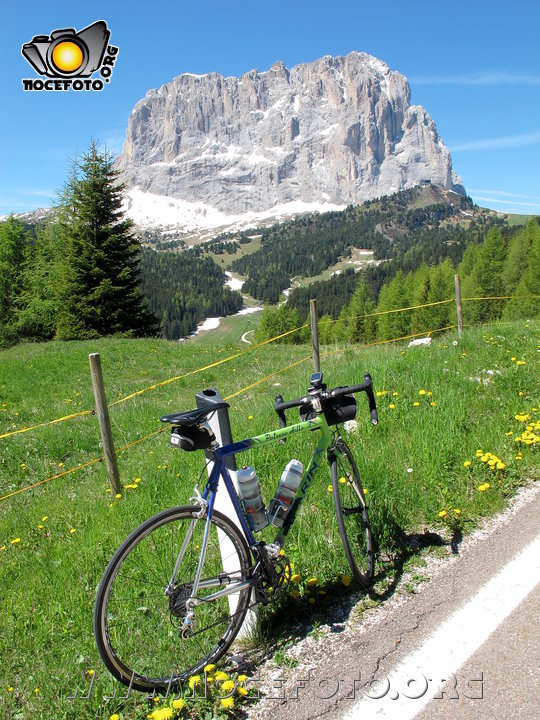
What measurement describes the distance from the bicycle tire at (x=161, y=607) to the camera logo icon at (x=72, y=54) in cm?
1377

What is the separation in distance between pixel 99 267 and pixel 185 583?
28966mm

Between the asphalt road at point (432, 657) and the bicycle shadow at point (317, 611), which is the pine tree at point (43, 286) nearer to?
the bicycle shadow at point (317, 611)

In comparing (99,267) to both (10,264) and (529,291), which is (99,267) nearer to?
(10,264)

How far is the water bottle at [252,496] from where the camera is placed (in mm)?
3002

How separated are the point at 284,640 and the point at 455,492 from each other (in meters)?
2.26

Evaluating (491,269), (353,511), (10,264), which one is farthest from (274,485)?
(491,269)

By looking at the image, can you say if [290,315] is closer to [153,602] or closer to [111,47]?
[111,47]

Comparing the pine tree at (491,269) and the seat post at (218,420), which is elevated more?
the pine tree at (491,269)

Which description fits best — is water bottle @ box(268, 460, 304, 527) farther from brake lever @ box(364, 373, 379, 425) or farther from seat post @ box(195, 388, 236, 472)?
brake lever @ box(364, 373, 379, 425)

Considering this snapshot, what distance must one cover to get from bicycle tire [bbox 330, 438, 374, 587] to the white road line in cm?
67

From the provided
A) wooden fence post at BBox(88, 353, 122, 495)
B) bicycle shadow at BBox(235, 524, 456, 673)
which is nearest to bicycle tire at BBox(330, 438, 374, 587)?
bicycle shadow at BBox(235, 524, 456, 673)

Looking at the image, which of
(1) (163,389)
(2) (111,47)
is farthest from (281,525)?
(2) (111,47)

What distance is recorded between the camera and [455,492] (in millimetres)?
4562

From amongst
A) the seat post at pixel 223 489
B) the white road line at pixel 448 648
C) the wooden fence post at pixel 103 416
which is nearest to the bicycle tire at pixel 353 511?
the white road line at pixel 448 648
